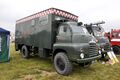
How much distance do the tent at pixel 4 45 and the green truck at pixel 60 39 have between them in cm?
137

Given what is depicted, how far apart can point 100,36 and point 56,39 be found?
16.2 feet

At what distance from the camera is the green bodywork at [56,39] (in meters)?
7.46

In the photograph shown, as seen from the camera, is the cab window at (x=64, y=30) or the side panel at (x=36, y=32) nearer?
the cab window at (x=64, y=30)

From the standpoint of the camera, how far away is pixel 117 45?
1510 centimetres

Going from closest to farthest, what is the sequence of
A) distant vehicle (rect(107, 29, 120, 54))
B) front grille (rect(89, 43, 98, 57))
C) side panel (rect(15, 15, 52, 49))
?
front grille (rect(89, 43, 98, 57)) → side panel (rect(15, 15, 52, 49)) → distant vehicle (rect(107, 29, 120, 54))

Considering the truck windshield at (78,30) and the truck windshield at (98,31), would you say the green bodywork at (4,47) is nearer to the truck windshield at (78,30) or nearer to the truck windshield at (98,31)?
the truck windshield at (78,30)

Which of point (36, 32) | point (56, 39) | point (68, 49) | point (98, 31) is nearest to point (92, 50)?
point (68, 49)

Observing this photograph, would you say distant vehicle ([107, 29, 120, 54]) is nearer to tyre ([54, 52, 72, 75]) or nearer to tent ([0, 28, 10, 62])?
tyre ([54, 52, 72, 75])

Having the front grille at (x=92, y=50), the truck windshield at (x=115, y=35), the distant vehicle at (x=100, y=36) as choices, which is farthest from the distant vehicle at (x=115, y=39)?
the front grille at (x=92, y=50)

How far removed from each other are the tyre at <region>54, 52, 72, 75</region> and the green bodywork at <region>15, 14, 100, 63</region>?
0.76 feet

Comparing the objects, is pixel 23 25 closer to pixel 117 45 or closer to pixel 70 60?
pixel 70 60

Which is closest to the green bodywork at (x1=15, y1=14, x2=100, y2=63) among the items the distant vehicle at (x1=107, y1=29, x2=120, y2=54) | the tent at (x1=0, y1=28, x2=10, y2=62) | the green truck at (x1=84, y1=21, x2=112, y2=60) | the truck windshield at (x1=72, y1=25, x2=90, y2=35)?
the truck windshield at (x1=72, y1=25, x2=90, y2=35)

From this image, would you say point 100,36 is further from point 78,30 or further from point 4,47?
point 4,47

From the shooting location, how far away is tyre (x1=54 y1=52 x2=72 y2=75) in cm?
749
